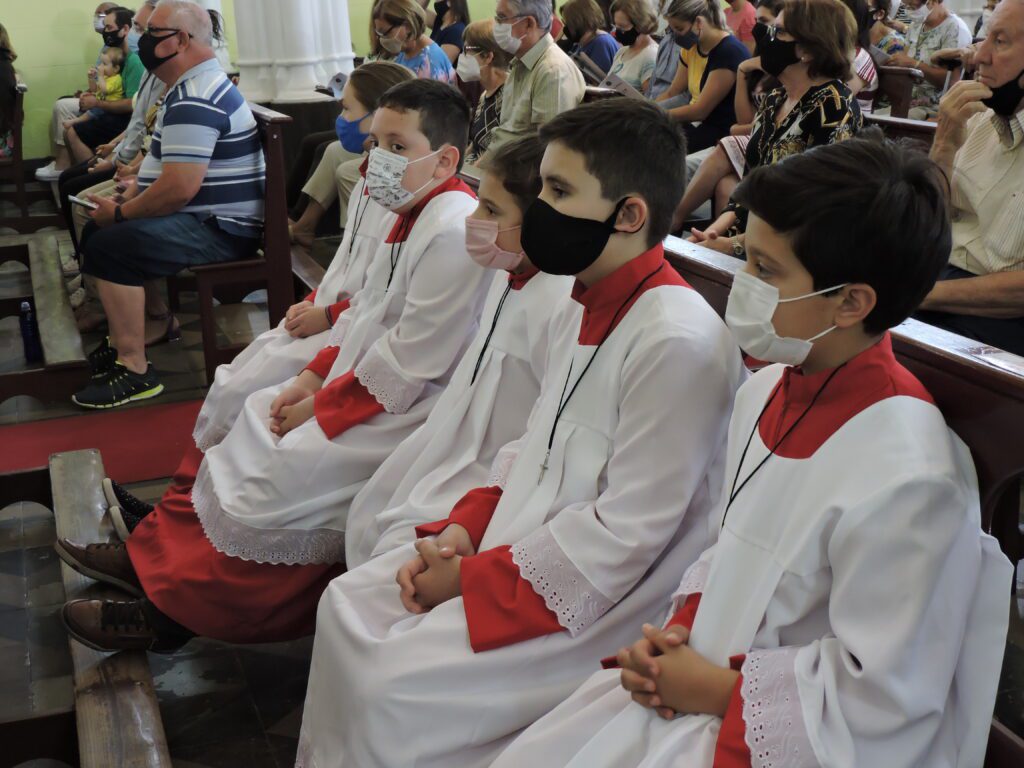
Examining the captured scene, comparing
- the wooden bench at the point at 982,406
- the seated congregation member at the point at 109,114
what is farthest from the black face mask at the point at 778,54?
the seated congregation member at the point at 109,114

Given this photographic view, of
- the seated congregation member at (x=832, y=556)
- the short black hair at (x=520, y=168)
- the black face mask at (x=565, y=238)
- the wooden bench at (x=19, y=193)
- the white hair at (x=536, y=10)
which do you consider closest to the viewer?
the seated congregation member at (x=832, y=556)

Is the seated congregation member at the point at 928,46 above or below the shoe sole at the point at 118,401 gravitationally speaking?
above

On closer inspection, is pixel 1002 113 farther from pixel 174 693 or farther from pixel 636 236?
pixel 174 693

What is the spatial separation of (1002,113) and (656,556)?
1561 millimetres

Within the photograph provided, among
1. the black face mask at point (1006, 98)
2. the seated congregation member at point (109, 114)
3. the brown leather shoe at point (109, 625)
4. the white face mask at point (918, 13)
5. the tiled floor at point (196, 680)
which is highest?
the black face mask at point (1006, 98)

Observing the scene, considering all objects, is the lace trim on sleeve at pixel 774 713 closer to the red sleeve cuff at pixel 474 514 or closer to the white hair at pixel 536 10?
the red sleeve cuff at pixel 474 514

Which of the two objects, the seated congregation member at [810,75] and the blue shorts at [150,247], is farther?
the blue shorts at [150,247]

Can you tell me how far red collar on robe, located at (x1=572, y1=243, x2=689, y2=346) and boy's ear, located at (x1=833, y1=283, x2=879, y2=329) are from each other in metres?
0.51

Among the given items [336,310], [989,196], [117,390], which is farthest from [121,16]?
[989,196]

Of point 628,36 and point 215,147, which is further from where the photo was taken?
point 628,36

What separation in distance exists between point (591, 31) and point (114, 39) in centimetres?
431

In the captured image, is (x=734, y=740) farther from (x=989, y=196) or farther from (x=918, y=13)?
(x=918, y=13)

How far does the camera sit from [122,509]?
3145 mm

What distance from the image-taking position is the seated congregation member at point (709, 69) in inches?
210
